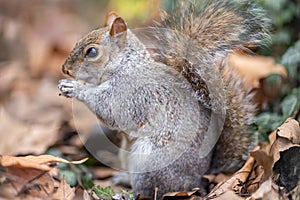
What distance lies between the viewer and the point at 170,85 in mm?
2973

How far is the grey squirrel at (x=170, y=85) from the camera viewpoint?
2.93 m

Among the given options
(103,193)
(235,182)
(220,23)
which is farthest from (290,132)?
(103,193)

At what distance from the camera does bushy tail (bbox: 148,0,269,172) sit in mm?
2939

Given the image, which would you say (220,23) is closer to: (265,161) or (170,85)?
(170,85)

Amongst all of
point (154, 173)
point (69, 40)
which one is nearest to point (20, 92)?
point (69, 40)

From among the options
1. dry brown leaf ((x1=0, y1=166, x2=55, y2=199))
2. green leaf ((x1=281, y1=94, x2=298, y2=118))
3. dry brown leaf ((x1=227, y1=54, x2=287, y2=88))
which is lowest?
dry brown leaf ((x1=0, y1=166, x2=55, y2=199))

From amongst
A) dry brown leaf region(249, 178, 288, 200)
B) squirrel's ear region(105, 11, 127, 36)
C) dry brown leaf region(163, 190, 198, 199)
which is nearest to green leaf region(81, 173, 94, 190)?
dry brown leaf region(163, 190, 198, 199)

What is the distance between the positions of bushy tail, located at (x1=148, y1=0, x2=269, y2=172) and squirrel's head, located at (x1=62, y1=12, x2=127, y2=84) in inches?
8.1

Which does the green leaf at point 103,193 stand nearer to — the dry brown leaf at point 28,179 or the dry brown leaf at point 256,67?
the dry brown leaf at point 28,179

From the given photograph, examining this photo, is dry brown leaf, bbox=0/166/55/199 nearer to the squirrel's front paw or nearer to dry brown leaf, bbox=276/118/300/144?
the squirrel's front paw

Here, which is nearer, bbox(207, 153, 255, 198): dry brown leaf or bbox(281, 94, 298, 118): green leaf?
bbox(207, 153, 255, 198): dry brown leaf

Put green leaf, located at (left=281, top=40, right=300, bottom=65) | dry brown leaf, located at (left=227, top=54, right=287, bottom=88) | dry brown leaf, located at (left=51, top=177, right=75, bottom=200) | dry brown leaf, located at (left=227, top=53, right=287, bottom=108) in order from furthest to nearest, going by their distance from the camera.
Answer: dry brown leaf, located at (left=227, top=54, right=287, bottom=88), dry brown leaf, located at (left=227, top=53, right=287, bottom=108), green leaf, located at (left=281, top=40, right=300, bottom=65), dry brown leaf, located at (left=51, top=177, right=75, bottom=200)

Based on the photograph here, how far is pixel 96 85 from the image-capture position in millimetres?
3109

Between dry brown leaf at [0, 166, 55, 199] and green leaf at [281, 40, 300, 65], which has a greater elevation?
green leaf at [281, 40, 300, 65]
